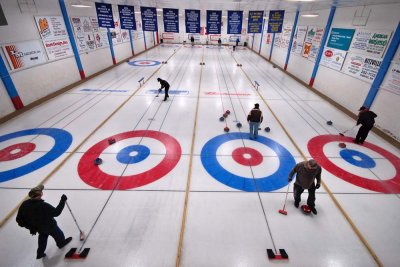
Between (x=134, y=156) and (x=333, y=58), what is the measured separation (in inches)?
476

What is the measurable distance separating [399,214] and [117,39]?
22.4m

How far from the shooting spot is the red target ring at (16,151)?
6.73m

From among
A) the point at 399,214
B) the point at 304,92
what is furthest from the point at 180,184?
the point at 304,92

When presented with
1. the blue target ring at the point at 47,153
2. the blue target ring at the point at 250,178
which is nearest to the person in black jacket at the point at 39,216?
the blue target ring at the point at 47,153

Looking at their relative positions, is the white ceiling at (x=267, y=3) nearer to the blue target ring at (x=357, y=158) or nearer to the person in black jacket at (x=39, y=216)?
the blue target ring at (x=357, y=158)

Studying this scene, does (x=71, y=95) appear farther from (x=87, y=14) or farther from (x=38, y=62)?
(x=87, y=14)

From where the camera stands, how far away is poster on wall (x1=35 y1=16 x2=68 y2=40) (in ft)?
35.4

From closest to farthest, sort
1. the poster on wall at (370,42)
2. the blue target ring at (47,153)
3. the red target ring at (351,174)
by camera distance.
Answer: the red target ring at (351,174), the blue target ring at (47,153), the poster on wall at (370,42)

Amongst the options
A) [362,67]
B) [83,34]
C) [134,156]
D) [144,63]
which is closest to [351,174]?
[362,67]

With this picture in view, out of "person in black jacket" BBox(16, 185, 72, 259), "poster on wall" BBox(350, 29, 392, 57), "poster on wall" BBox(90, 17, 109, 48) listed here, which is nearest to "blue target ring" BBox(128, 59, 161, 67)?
→ "poster on wall" BBox(90, 17, 109, 48)

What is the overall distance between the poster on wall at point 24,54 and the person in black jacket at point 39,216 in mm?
8997

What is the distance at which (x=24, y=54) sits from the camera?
9.83 metres

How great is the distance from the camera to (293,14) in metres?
17.4

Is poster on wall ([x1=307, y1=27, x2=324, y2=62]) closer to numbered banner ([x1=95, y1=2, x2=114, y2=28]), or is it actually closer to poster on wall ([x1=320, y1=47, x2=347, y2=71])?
poster on wall ([x1=320, y1=47, x2=347, y2=71])
